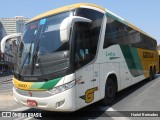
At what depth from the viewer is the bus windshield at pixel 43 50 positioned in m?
7.27

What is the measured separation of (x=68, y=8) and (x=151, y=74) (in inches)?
443

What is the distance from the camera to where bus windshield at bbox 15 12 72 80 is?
7273 mm

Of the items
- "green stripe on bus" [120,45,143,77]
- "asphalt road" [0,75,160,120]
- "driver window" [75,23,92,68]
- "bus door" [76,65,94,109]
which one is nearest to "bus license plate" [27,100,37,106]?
"asphalt road" [0,75,160,120]

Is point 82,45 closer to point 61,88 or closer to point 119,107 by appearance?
point 61,88

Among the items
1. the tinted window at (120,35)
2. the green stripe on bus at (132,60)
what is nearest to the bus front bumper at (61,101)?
the tinted window at (120,35)

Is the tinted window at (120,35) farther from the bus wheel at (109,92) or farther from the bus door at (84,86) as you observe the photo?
the bus door at (84,86)

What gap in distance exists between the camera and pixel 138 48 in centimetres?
1420

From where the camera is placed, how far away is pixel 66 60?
23.7ft

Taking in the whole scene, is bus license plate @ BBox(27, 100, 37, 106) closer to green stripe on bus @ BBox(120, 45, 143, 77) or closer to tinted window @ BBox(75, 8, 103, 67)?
tinted window @ BBox(75, 8, 103, 67)

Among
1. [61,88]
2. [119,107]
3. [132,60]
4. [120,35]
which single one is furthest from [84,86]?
[132,60]

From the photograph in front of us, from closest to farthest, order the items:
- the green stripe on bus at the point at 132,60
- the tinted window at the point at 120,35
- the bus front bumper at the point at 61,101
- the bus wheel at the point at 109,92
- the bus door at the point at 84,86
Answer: the bus front bumper at the point at 61,101
the bus door at the point at 84,86
the bus wheel at the point at 109,92
the tinted window at the point at 120,35
the green stripe on bus at the point at 132,60

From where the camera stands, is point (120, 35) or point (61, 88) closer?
point (61, 88)

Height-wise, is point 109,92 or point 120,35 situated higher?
point 120,35

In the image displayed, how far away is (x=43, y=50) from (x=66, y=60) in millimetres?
773
